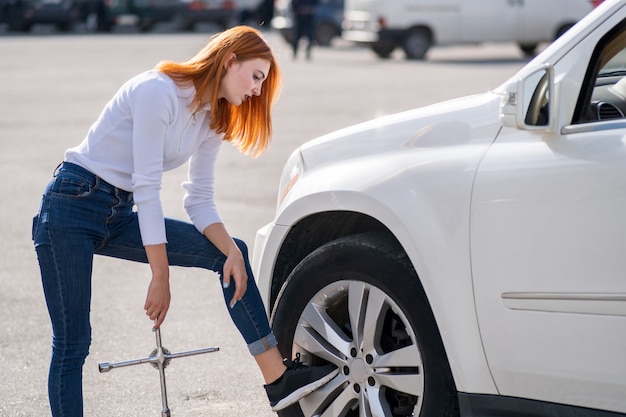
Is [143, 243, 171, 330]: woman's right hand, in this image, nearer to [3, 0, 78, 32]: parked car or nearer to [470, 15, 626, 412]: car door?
[470, 15, 626, 412]: car door

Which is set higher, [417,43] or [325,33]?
[417,43]

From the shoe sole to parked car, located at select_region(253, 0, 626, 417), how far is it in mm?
24

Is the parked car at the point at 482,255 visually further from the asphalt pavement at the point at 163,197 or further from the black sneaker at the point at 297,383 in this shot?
the asphalt pavement at the point at 163,197

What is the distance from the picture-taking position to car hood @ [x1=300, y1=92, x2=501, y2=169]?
3.69 m

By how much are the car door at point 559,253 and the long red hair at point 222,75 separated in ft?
2.86

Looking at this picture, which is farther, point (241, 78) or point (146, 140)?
point (241, 78)

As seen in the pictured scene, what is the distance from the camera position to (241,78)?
3.85 meters

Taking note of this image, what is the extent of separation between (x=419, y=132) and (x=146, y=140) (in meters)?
0.91

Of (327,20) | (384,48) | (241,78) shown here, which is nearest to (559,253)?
(241,78)

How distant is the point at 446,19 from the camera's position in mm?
23562

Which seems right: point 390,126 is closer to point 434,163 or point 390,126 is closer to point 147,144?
point 434,163

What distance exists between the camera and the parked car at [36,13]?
1296 inches

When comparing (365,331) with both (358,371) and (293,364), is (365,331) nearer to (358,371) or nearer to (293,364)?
(358,371)

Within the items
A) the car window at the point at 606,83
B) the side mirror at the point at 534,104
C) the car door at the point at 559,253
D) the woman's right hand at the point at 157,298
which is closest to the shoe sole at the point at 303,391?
the woman's right hand at the point at 157,298
